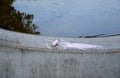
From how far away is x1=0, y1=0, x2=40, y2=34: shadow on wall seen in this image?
113 inches

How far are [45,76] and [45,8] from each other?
3.10 feet

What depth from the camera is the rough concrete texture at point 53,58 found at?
8.43 feet

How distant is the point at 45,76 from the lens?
263 cm

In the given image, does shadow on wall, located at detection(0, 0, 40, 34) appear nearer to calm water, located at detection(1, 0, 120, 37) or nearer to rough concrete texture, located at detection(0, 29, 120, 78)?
calm water, located at detection(1, 0, 120, 37)

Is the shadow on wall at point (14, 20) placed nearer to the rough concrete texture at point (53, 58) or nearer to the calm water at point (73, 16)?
the calm water at point (73, 16)

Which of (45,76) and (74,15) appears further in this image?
(74,15)

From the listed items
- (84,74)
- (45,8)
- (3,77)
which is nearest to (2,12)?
(45,8)

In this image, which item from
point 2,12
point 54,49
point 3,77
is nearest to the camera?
point 54,49

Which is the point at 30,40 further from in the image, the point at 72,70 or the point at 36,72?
the point at 72,70

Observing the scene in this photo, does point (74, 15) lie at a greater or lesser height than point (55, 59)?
greater

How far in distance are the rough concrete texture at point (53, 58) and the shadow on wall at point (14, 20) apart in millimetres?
179

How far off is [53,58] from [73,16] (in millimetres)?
727

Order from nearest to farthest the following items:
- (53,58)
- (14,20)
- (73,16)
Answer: (53,58), (14,20), (73,16)

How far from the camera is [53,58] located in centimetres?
258
